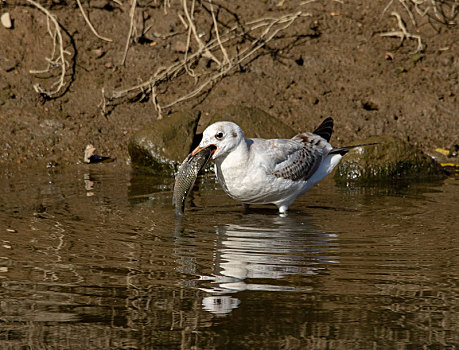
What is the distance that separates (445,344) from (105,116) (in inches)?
280

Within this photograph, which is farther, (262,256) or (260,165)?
(260,165)

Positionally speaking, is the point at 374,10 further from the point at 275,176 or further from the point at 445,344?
the point at 445,344

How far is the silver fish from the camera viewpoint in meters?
6.22

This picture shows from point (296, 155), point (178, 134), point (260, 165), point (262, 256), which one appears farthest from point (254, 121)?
point (262, 256)

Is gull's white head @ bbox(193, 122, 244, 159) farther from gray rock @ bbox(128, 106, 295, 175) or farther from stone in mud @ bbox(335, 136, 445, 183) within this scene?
gray rock @ bbox(128, 106, 295, 175)

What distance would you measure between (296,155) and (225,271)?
2.51 metres

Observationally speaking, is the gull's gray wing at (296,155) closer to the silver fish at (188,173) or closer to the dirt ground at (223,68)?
the silver fish at (188,173)

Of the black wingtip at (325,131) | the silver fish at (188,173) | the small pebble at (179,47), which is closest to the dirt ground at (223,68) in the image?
the small pebble at (179,47)

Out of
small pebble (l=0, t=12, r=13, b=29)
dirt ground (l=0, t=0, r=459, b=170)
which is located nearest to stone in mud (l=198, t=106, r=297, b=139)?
dirt ground (l=0, t=0, r=459, b=170)

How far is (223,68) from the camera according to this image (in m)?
10.4

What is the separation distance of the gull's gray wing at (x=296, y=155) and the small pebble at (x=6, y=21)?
198 inches

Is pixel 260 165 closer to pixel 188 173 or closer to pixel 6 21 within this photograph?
pixel 188 173

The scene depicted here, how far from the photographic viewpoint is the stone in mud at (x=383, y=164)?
8.69 meters

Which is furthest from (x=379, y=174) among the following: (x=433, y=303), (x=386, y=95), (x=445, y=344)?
(x=445, y=344)
